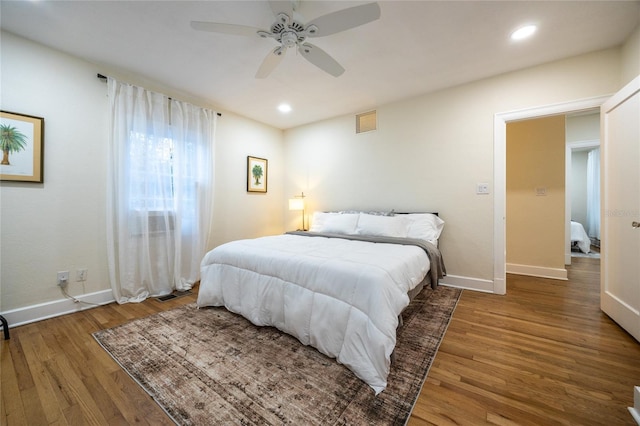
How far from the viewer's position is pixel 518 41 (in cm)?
224

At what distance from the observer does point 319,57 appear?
2.04 metres

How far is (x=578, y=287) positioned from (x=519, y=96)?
2445mm

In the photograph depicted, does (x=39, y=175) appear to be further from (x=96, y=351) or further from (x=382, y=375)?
(x=382, y=375)

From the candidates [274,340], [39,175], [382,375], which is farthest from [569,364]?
[39,175]

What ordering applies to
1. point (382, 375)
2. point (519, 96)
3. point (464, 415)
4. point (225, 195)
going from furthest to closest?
point (225, 195)
point (519, 96)
point (382, 375)
point (464, 415)

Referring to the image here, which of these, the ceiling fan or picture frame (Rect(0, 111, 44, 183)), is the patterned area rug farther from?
the ceiling fan

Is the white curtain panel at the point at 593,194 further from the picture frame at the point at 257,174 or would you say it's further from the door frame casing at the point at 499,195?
the picture frame at the point at 257,174

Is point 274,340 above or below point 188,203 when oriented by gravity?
below

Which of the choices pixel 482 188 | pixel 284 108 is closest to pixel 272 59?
pixel 284 108

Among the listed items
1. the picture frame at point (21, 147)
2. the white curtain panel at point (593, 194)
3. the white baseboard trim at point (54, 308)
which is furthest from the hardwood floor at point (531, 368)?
the white curtain panel at point (593, 194)

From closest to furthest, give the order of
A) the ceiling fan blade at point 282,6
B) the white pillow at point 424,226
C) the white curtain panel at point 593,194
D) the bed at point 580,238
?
1. the ceiling fan blade at point 282,6
2. the white pillow at point 424,226
3. the bed at point 580,238
4. the white curtain panel at point 593,194

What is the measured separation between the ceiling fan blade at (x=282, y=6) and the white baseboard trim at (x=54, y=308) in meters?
3.15

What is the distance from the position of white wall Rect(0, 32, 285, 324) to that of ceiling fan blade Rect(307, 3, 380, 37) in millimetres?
2398

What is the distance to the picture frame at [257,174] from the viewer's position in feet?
13.7
